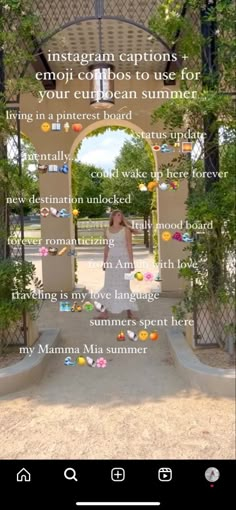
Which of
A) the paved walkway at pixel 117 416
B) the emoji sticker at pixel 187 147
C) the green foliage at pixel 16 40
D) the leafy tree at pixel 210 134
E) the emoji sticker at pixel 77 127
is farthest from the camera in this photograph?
the emoji sticker at pixel 77 127

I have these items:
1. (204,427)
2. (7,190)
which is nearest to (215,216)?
(204,427)

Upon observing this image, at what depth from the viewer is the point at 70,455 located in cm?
262

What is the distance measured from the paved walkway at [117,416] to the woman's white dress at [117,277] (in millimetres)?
1473

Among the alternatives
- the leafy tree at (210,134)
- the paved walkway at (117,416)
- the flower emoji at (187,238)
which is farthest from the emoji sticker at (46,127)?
the paved walkway at (117,416)

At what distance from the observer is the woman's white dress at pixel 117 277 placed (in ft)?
20.0

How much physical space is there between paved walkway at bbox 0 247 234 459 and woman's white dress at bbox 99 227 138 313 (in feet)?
4.83

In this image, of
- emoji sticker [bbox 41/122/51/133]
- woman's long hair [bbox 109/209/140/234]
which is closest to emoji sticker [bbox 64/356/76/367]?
woman's long hair [bbox 109/209/140/234]

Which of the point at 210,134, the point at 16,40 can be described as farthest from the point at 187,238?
the point at 16,40

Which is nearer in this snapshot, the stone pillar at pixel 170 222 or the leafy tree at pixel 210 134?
the leafy tree at pixel 210 134

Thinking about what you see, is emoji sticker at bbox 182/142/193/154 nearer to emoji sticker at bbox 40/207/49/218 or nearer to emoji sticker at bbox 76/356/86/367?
emoji sticker at bbox 76/356/86/367

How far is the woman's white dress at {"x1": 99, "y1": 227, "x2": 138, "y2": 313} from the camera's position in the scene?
6.11 m
